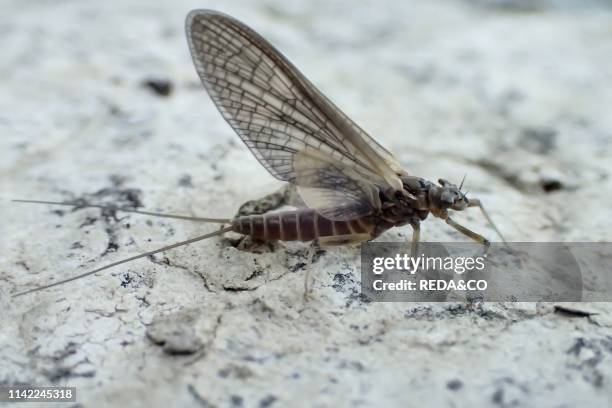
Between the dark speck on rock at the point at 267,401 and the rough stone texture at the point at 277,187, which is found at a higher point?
the rough stone texture at the point at 277,187

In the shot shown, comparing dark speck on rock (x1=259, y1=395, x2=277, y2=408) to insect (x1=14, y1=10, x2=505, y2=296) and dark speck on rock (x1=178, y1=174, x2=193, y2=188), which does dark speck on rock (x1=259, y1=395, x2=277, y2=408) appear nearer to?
insect (x1=14, y1=10, x2=505, y2=296)

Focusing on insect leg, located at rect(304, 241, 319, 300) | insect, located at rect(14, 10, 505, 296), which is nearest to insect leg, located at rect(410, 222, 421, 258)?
insect, located at rect(14, 10, 505, 296)

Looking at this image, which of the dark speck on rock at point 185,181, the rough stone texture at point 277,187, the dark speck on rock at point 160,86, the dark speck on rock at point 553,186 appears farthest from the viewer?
the dark speck on rock at point 160,86

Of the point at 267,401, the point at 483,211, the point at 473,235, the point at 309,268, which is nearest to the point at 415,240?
the point at 473,235

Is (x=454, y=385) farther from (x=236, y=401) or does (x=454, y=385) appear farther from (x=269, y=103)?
(x=269, y=103)

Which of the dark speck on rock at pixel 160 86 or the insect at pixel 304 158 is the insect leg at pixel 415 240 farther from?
the dark speck on rock at pixel 160 86

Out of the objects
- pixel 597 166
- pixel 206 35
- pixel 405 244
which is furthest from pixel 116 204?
pixel 597 166

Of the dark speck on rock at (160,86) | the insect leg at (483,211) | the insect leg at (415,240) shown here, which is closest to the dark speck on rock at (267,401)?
the insect leg at (415,240)

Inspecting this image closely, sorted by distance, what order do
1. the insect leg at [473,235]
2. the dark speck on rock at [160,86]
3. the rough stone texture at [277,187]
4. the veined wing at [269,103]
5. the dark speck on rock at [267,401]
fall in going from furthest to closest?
the dark speck on rock at [160,86] → the insect leg at [473,235] → the veined wing at [269,103] → the rough stone texture at [277,187] → the dark speck on rock at [267,401]
